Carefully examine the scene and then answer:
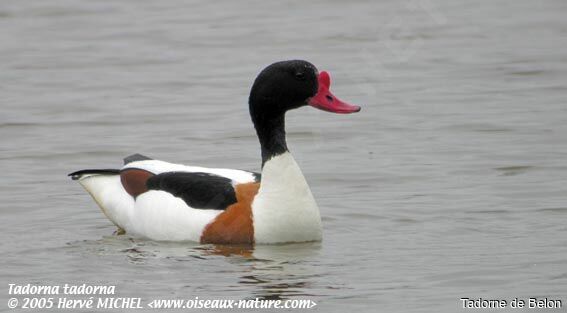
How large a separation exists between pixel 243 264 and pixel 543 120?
5.90 meters

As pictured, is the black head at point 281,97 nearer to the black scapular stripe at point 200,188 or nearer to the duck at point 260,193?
the duck at point 260,193

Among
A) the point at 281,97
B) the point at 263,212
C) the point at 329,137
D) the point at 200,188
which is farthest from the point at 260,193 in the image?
the point at 329,137

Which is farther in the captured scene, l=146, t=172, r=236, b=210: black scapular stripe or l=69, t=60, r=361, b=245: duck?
l=146, t=172, r=236, b=210: black scapular stripe

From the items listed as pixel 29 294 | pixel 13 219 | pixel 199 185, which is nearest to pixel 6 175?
pixel 13 219

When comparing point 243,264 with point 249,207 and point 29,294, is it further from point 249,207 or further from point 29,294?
point 29,294

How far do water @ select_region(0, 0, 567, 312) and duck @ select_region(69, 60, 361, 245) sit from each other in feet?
0.53

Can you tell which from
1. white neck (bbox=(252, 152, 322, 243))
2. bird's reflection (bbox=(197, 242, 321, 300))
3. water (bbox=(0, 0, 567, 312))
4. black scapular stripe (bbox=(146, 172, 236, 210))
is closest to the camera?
bird's reflection (bbox=(197, 242, 321, 300))

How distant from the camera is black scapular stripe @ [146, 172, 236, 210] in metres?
11.4

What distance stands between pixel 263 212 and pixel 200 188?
0.56 m

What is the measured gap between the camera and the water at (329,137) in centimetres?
1048

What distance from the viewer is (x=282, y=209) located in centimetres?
1130

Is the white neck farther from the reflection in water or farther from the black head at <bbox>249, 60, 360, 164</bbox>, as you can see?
the black head at <bbox>249, 60, 360, 164</bbox>

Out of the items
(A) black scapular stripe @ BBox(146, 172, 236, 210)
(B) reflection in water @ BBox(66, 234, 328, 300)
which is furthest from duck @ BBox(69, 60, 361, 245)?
(B) reflection in water @ BBox(66, 234, 328, 300)

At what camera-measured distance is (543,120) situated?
51.9 ft
